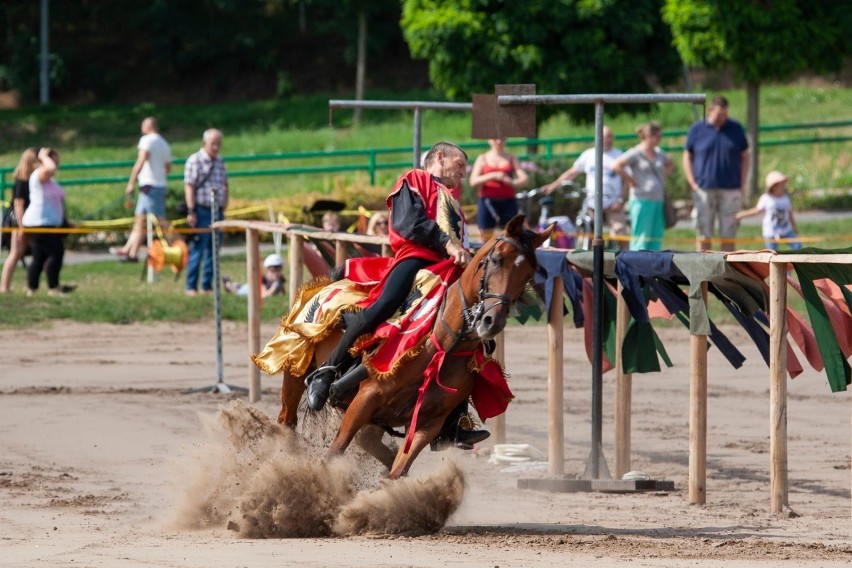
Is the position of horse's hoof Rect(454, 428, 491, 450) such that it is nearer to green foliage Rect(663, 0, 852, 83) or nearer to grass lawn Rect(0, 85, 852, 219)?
grass lawn Rect(0, 85, 852, 219)

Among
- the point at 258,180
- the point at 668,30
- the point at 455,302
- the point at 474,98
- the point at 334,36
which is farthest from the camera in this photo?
the point at 334,36

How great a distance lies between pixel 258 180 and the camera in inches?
1382

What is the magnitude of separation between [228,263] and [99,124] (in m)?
27.1

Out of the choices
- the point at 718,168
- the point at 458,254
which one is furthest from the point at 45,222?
the point at 458,254

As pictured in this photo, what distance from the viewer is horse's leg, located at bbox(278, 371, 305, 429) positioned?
1004 cm

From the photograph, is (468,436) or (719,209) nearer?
(468,436)

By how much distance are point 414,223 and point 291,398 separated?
1.62m

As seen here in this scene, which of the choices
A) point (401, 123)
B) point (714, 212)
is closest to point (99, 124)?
point (401, 123)

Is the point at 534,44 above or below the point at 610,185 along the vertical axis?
above

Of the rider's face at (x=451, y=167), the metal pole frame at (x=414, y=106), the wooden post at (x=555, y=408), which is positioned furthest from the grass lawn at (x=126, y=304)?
the rider's face at (x=451, y=167)

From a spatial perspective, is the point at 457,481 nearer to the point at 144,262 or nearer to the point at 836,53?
the point at 144,262

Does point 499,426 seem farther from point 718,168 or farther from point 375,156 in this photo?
point 375,156

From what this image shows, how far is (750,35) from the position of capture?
28500 mm

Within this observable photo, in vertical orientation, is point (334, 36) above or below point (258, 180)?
above
